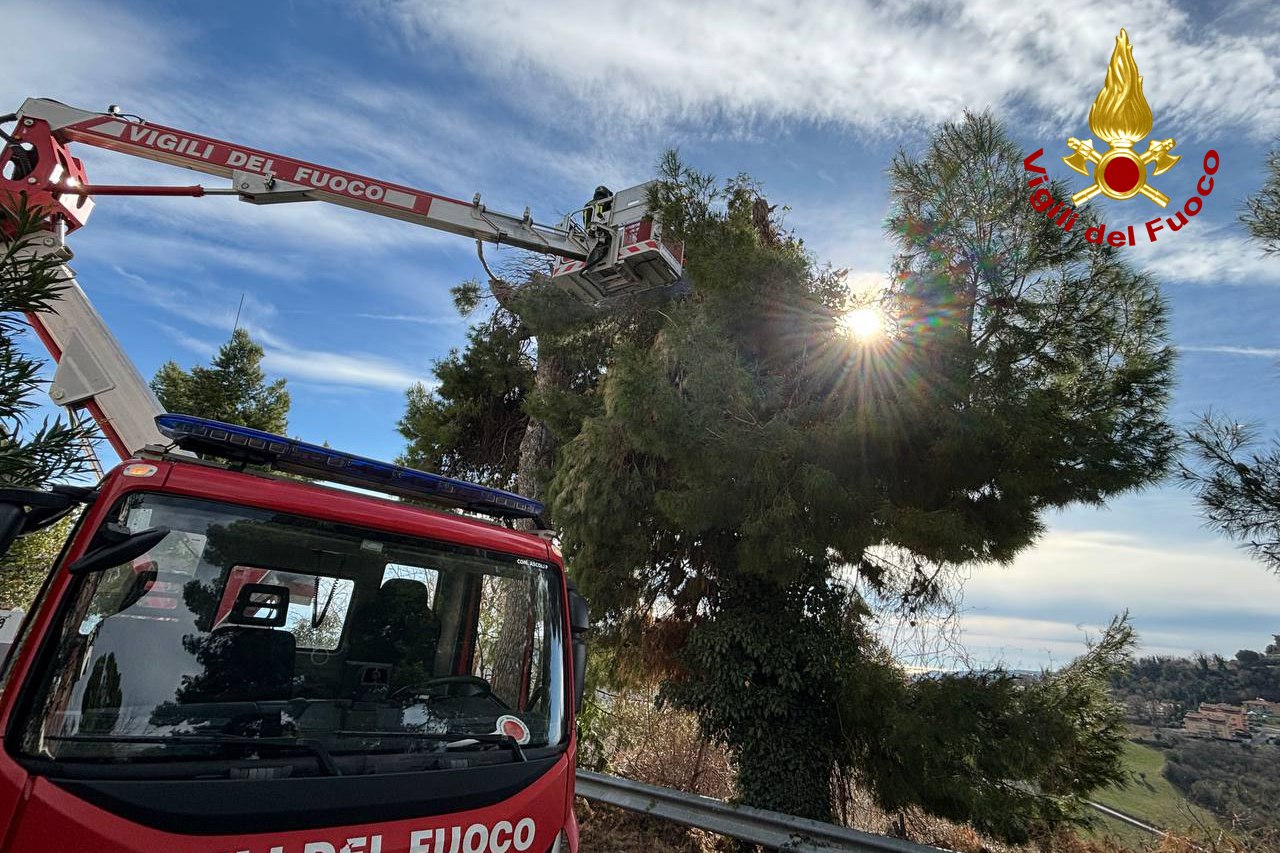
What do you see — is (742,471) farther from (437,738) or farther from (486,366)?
(486,366)

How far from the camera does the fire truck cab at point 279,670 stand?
2049 millimetres

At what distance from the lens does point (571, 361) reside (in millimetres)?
11406

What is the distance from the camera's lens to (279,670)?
2.62 meters

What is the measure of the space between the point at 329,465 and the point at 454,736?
1.43m

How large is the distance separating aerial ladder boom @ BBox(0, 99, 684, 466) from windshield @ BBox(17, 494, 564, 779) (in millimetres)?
4337

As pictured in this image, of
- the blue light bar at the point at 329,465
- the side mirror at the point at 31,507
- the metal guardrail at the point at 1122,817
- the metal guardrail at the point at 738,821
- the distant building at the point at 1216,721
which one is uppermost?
the blue light bar at the point at 329,465

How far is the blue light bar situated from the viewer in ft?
9.20

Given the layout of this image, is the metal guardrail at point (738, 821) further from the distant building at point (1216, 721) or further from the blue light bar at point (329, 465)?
the distant building at point (1216, 721)

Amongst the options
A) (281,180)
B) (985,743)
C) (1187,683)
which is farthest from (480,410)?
(1187,683)

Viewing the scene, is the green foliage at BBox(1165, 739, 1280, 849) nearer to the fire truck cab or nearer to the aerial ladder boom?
the fire truck cab

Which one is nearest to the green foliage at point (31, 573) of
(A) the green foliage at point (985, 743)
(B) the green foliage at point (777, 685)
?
Result: (B) the green foliage at point (777, 685)

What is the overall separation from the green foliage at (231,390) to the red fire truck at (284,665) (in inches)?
929

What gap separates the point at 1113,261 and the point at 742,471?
4404mm

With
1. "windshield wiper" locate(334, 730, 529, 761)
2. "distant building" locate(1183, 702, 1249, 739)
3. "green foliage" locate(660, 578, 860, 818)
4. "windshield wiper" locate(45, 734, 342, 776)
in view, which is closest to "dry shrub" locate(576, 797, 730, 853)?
"green foliage" locate(660, 578, 860, 818)
